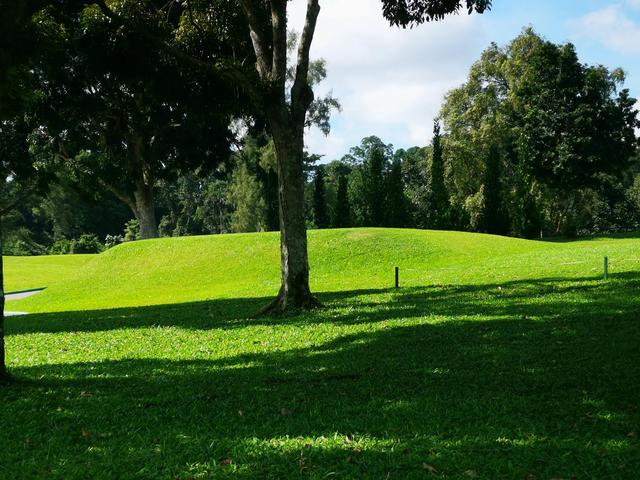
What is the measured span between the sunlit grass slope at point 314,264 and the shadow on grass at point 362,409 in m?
10.7

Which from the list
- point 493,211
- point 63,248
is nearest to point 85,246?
point 63,248

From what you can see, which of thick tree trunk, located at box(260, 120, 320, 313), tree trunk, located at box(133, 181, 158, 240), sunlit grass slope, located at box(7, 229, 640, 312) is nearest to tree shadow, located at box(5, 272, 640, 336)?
thick tree trunk, located at box(260, 120, 320, 313)

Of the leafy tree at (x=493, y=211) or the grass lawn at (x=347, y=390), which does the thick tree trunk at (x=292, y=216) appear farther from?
the leafy tree at (x=493, y=211)

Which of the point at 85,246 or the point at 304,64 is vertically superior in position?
the point at 304,64

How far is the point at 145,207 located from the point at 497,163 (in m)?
26.6

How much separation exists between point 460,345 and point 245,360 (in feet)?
10.7

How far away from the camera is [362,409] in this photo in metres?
5.92

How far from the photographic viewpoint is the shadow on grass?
456 cm

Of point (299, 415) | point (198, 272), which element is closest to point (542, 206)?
point (198, 272)

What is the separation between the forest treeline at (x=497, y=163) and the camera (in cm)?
3906

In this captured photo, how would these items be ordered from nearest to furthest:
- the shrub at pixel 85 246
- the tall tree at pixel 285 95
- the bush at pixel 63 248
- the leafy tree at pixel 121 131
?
the tall tree at pixel 285 95, the leafy tree at pixel 121 131, the shrub at pixel 85 246, the bush at pixel 63 248

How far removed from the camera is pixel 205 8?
55.5 feet

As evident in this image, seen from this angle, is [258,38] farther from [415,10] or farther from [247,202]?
[247,202]

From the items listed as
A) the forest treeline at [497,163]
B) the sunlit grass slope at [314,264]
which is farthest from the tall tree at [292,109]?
the forest treeline at [497,163]
